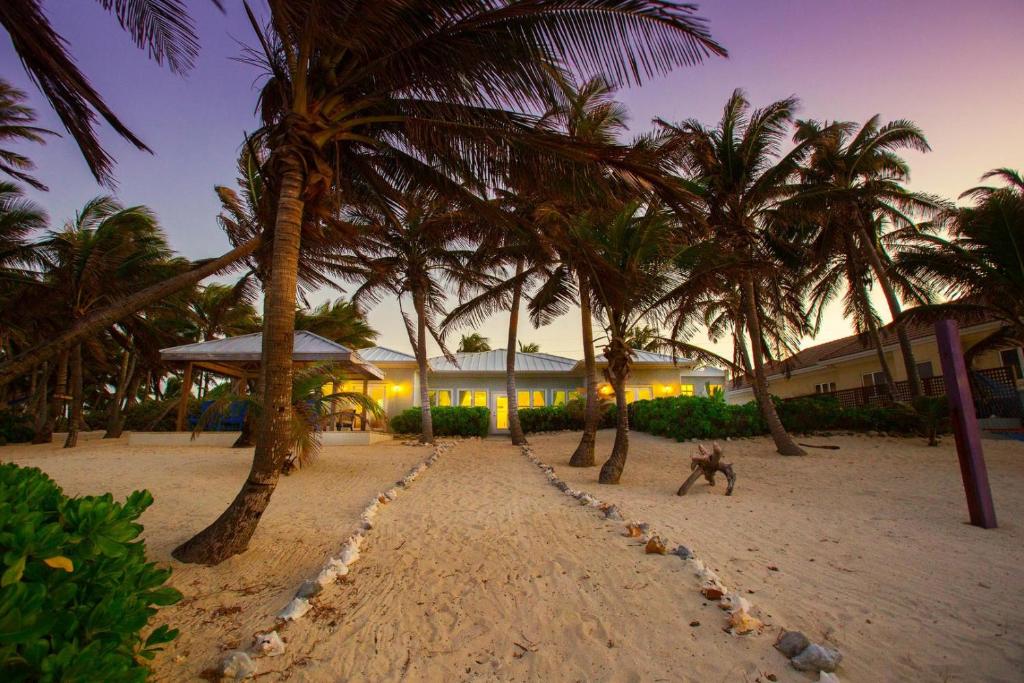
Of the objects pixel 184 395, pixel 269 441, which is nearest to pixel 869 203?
pixel 269 441

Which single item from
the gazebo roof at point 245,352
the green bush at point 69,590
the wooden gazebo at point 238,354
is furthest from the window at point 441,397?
the green bush at point 69,590

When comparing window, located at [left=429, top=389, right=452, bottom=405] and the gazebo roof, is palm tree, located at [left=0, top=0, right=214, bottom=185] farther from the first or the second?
window, located at [left=429, top=389, right=452, bottom=405]

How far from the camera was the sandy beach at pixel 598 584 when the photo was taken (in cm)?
259

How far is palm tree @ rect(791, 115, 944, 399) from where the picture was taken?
13680mm

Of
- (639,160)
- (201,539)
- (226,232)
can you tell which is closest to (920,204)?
(639,160)

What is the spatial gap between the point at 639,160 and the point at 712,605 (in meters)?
3.97

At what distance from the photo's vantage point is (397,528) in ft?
17.6

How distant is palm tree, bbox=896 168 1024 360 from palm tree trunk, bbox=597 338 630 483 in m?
8.36

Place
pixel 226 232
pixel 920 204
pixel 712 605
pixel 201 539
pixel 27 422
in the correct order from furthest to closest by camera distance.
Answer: pixel 27 422, pixel 920 204, pixel 226 232, pixel 201 539, pixel 712 605

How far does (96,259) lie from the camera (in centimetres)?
1248

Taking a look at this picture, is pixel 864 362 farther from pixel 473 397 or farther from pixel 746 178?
pixel 473 397

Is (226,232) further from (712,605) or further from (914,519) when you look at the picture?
(914,519)

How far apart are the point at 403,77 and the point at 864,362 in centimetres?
2362

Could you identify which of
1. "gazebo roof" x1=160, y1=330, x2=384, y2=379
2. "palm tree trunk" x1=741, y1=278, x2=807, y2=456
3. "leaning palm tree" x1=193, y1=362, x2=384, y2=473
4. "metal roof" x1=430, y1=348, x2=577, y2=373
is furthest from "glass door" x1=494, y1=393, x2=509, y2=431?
"leaning palm tree" x1=193, y1=362, x2=384, y2=473
